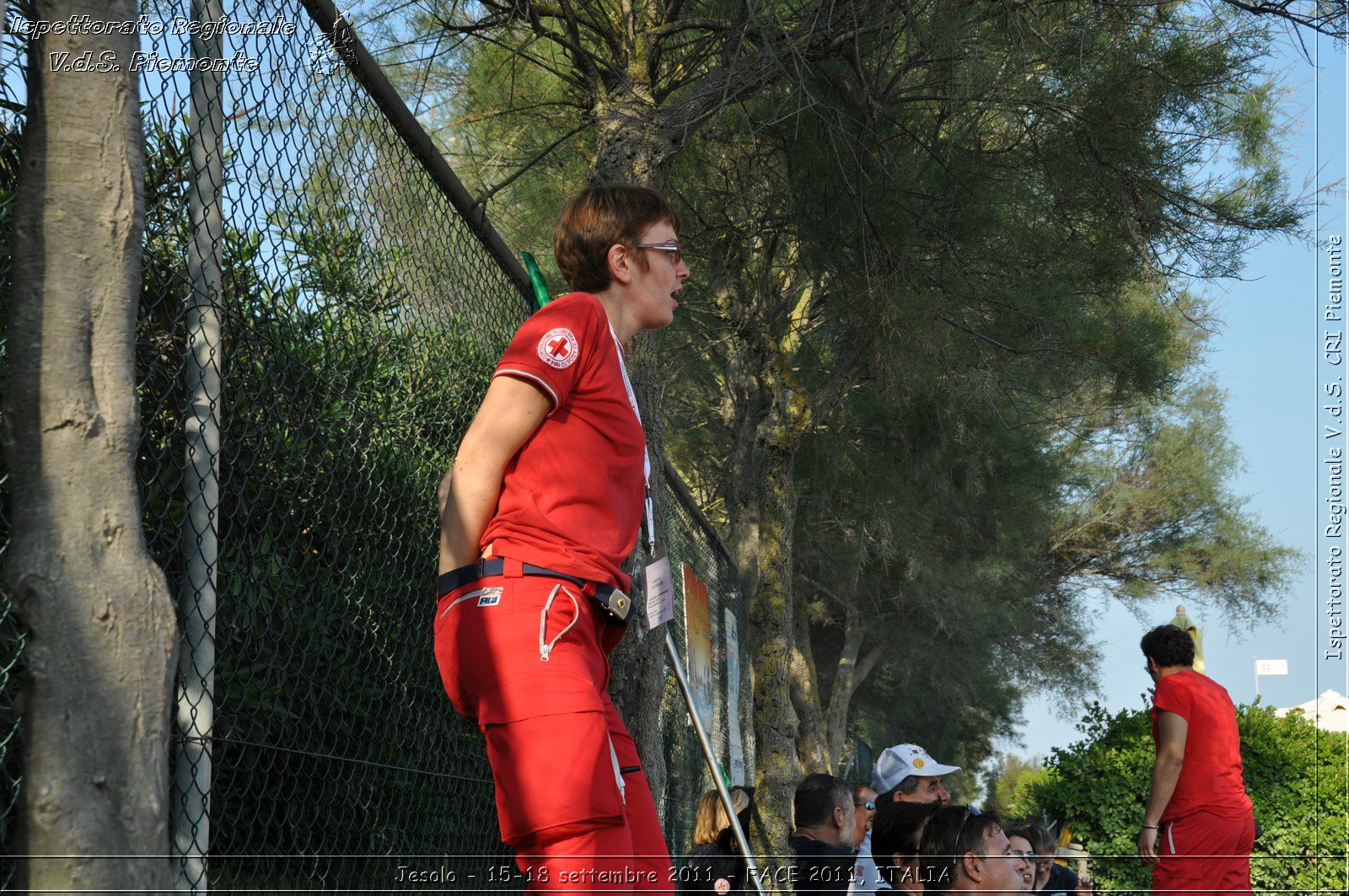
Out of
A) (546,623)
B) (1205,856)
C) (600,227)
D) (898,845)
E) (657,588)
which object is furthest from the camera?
(1205,856)

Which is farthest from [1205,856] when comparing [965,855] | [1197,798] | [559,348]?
[559,348]

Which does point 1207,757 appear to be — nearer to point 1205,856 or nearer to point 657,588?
point 1205,856

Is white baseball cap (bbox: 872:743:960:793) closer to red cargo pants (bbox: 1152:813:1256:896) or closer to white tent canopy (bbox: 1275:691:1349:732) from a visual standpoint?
red cargo pants (bbox: 1152:813:1256:896)

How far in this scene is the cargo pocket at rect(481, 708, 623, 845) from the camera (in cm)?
190

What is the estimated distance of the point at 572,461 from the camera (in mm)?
2188

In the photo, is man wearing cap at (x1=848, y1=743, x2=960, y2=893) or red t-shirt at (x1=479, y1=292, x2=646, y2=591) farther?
man wearing cap at (x1=848, y1=743, x2=960, y2=893)

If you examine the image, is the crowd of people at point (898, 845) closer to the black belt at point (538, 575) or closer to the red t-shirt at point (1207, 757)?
the red t-shirt at point (1207, 757)

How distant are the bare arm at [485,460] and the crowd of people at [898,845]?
2.27m

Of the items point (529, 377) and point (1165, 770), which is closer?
point (529, 377)

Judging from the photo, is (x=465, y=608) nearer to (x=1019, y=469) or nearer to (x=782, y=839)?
(x=782, y=839)

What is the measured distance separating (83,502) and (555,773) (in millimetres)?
888

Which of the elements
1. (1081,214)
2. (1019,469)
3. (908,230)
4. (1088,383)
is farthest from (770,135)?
(1019,469)

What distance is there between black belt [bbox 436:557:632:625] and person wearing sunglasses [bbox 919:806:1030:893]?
203cm

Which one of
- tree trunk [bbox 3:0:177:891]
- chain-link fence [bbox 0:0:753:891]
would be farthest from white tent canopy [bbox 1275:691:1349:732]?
tree trunk [bbox 3:0:177:891]
